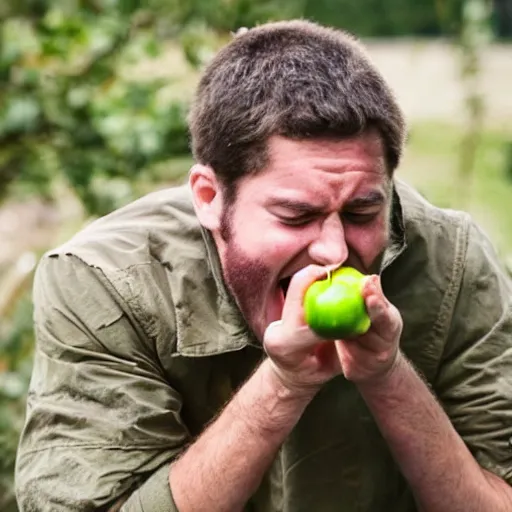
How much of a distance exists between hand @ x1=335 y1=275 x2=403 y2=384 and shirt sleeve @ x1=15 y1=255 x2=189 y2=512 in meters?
0.48

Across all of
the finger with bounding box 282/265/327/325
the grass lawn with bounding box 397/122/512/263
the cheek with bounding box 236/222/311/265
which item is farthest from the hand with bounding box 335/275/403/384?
the grass lawn with bounding box 397/122/512/263

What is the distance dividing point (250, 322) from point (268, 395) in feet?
0.71

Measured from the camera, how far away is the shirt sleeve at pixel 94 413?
2658mm

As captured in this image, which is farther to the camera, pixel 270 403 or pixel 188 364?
pixel 188 364

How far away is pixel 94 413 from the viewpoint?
2.70 meters

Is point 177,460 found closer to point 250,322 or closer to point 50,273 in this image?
point 250,322

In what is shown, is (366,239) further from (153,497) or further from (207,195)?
(153,497)

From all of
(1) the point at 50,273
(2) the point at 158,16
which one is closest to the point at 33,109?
(2) the point at 158,16

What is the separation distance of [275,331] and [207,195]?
1.52ft

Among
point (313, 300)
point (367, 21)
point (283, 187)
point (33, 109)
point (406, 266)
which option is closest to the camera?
point (313, 300)

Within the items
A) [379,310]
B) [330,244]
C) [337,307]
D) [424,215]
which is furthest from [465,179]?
[337,307]

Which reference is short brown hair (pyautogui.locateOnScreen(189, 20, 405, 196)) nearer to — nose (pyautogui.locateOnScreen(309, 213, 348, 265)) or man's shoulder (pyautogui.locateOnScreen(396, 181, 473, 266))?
nose (pyautogui.locateOnScreen(309, 213, 348, 265))

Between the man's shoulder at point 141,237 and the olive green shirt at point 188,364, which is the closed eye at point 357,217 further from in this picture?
the man's shoulder at point 141,237

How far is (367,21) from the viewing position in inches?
325
